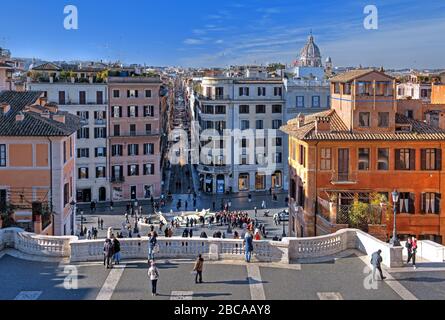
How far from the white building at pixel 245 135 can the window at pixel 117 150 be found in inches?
412

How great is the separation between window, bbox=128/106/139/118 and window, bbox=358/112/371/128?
129 ft

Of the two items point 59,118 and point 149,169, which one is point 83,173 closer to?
point 149,169

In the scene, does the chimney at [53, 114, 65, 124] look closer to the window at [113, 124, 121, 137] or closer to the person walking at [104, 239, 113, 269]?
the person walking at [104, 239, 113, 269]

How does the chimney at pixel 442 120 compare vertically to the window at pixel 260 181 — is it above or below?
above

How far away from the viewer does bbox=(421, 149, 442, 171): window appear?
3844 cm

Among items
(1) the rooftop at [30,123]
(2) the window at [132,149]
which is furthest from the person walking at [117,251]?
(2) the window at [132,149]

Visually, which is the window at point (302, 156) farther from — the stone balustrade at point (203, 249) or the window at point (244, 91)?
the window at point (244, 91)

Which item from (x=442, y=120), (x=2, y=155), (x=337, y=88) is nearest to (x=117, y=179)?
(x=2, y=155)

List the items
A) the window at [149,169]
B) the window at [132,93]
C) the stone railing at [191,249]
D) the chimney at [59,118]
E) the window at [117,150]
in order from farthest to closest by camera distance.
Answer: the window at [149,169]
the window at [132,93]
the window at [117,150]
the chimney at [59,118]
the stone railing at [191,249]

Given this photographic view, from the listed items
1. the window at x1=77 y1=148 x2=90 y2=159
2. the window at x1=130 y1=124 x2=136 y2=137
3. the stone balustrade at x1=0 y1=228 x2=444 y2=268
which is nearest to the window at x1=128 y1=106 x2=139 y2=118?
the window at x1=130 y1=124 x2=136 y2=137

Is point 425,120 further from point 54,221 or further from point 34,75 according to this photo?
point 34,75

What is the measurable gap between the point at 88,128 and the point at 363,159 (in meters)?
40.5

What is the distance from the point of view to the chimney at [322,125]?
38.8 meters

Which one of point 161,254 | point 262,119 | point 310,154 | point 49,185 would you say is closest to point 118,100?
point 262,119
